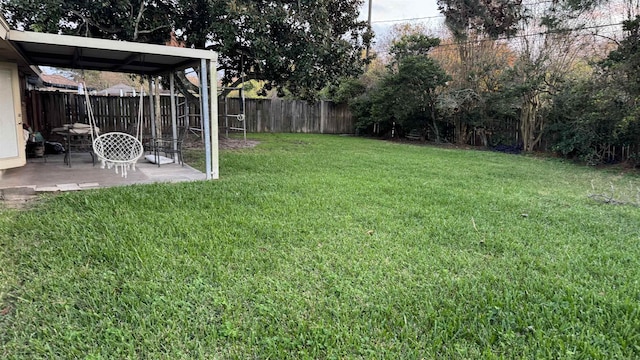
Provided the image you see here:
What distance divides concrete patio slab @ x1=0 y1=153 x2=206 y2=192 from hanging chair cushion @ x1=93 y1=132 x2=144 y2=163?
0.30 meters

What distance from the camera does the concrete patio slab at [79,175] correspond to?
209 inches

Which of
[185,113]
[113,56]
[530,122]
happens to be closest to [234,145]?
[185,113]

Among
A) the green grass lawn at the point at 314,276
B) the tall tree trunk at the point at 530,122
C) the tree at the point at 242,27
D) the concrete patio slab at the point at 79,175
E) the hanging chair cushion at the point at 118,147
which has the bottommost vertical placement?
the green grass lawn at the point at 314,276

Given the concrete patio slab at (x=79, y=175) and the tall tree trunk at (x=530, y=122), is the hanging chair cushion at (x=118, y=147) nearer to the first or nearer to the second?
the concrete patio slab at (x=79, y=175)

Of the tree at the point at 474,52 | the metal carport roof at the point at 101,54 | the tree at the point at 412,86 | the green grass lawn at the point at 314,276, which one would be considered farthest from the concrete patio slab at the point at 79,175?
the tree at the point at 474,52

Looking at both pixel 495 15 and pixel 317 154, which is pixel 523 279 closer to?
pixel 317 154

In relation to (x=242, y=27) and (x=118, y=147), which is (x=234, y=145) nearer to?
(x=242, y=27)

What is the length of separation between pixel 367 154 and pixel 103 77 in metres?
27.0

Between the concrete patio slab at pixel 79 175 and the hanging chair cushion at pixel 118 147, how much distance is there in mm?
295

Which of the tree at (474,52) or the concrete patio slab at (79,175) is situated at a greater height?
the tree at (474,52)

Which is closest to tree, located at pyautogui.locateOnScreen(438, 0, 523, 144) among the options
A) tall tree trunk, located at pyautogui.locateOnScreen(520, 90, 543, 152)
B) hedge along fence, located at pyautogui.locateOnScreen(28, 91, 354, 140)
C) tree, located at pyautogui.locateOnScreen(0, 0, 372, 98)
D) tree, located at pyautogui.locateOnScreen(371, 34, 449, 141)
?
tree, located at pyautogui.locateOnScreen(371, 34, 449, 141)

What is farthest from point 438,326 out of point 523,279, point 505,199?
point 505,199

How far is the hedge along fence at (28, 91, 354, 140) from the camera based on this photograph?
434 inches

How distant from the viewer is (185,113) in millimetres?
11367
